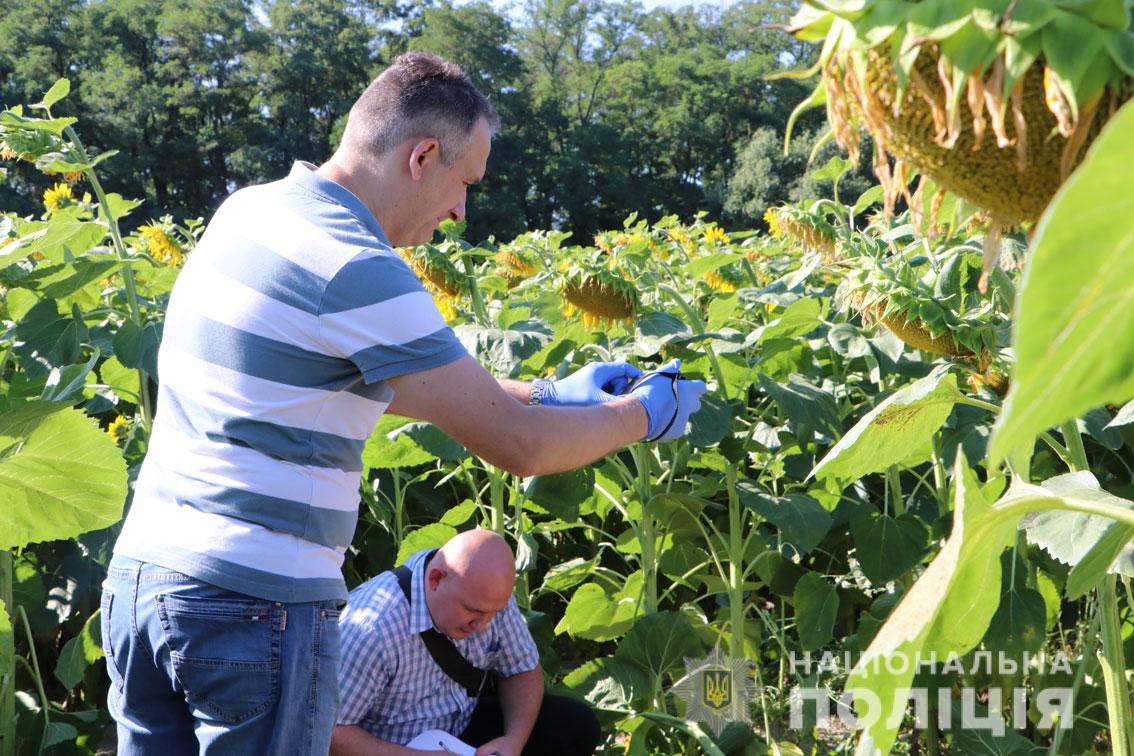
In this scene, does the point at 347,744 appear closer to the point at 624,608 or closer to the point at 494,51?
the point at 624,608

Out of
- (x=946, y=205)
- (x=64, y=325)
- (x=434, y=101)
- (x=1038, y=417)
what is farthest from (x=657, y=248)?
(x=1038, y=417)

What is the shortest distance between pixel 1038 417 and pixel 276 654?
147cm

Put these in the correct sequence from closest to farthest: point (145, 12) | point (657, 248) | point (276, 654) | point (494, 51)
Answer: point (276, 654), point (657, 248), point (145, 12), point (494, 51)

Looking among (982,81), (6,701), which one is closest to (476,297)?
(6,701)

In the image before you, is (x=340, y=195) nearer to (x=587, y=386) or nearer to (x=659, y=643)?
(x=587, y=386)

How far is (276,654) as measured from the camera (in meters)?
1.67

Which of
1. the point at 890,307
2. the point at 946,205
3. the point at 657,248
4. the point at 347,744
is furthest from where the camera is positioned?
the point at 657,248

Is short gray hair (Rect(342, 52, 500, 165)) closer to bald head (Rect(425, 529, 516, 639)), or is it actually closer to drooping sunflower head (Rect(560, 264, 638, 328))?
drooping sunflower head (Rect(560, 264, 638, 328))

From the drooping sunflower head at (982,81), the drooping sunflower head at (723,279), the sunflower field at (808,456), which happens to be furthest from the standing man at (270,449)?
the drooping sunflower head at (723,279)

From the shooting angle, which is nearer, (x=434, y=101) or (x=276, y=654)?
(x=276, y=654)

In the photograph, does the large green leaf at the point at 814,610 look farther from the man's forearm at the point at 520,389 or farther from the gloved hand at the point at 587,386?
the man's forearm at the point at 520,389

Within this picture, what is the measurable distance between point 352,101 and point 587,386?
116 ft

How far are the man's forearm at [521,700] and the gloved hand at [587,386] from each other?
3.15 ft

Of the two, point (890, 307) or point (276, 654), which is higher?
point (890, 307)
